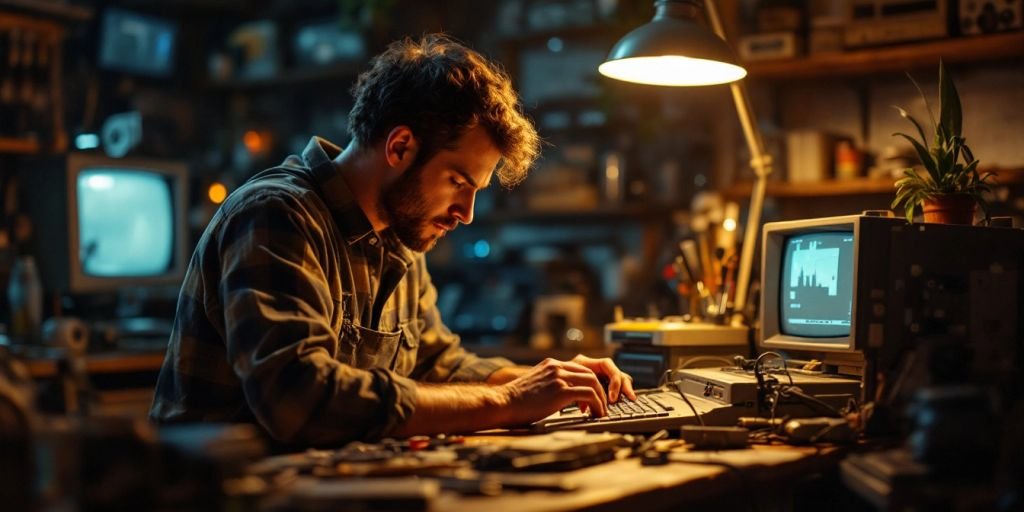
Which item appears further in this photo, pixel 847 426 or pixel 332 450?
pixel 847 426

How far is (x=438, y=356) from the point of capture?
7.88ft

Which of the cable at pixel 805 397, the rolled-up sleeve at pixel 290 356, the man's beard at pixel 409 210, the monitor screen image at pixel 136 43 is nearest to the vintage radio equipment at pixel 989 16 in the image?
the cable at pixel 805 397

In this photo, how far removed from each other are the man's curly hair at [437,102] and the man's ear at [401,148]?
0.01m

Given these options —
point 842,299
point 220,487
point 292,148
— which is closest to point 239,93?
point 292,148

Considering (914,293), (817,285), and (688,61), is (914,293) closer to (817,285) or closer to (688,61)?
(817,285)

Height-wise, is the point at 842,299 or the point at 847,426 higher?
the point at 842,299

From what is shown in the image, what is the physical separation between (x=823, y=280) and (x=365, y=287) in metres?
0.94

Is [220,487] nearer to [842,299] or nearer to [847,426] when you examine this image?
[847,426]

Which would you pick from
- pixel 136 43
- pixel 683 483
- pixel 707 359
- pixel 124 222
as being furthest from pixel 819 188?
pixel 136 43

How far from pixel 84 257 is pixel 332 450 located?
8.42 feet

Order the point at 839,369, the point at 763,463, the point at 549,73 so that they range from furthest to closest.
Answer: the point at 549,73 → the point at 839,369 → the point at 763,463

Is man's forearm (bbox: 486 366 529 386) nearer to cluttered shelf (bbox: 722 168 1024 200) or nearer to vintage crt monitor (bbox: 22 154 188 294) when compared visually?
cluttered shelf (bbox: 722 168 1024 200)

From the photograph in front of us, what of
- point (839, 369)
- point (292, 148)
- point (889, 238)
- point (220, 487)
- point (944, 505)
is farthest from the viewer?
point (292, 148)

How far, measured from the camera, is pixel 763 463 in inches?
60.0
